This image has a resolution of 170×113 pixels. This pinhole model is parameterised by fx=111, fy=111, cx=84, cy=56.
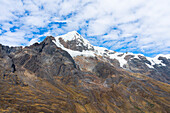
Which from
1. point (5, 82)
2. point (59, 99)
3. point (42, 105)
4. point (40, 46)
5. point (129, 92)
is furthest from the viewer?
point (40, 46)

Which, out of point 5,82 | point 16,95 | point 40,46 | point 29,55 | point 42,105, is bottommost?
point 42,105

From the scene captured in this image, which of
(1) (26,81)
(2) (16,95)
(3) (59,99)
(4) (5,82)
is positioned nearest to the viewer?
(2) (16,95)

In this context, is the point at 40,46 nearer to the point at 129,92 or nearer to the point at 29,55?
the point at 29,55

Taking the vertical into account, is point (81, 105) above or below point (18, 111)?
below

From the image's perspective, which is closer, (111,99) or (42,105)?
(42,105)

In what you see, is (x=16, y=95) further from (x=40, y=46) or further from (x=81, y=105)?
(x=40, y=46)

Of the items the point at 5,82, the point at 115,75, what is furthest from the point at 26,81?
the point at 115,75

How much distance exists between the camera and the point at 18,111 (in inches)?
2928

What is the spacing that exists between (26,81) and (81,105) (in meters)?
68.6

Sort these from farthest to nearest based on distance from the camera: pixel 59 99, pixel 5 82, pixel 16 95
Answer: pixel 5 82, pixel 59 99, pixel 16 95

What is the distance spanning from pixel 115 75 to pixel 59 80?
87261 mm

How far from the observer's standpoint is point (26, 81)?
412 feet

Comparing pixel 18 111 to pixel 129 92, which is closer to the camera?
pixel 18 111

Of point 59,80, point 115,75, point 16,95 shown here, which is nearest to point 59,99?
point 16,95
